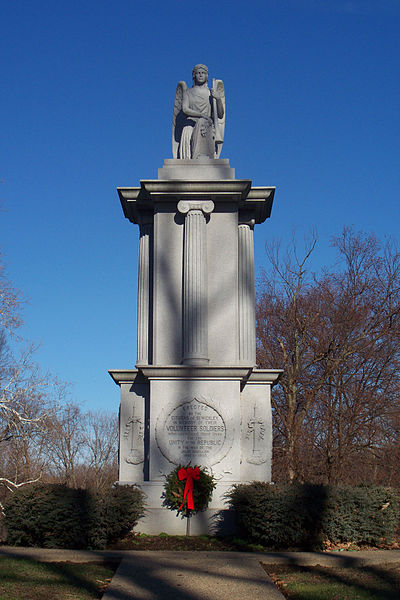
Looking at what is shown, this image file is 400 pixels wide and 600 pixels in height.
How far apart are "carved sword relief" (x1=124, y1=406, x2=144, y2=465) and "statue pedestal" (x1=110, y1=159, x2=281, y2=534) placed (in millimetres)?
21

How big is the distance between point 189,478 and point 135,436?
2.05 m

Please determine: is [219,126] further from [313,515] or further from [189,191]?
[313,515]

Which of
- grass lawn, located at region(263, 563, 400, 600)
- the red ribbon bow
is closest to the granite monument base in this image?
the red ribbon bow

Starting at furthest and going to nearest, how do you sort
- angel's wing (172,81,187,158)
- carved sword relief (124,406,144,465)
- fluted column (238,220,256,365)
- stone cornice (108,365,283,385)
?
angel's wing (172,81,187,158) < fluted column (238,220,256,365) < carved sword relief (124,406,144,465) < stone cornice (108,365,283,385)

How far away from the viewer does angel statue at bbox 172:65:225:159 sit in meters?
16.3

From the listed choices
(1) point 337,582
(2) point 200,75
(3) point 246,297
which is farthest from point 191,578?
(2) point 200,75

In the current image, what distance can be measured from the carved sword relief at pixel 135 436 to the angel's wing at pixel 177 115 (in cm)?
673

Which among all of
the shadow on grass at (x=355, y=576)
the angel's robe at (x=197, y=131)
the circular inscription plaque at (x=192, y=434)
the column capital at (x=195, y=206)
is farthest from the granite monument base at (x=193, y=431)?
the angel's robe at (x=197, y=131)

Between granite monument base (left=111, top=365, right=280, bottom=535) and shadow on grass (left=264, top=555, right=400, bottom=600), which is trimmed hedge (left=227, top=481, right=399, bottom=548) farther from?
shadow on grass (left=264, top=555, right=400, bottom=600)

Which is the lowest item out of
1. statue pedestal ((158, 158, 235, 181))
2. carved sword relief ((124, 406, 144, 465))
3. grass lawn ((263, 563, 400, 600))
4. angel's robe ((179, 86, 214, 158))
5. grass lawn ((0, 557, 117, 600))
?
grass lawn ((263, 563, 400, 600))

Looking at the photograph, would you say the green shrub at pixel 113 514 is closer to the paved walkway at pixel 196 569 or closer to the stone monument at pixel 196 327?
the stone monument at pixel 196 327

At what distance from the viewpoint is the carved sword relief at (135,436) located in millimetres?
13945

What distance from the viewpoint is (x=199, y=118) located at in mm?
16438

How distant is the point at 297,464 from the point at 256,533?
1716 centimetres
